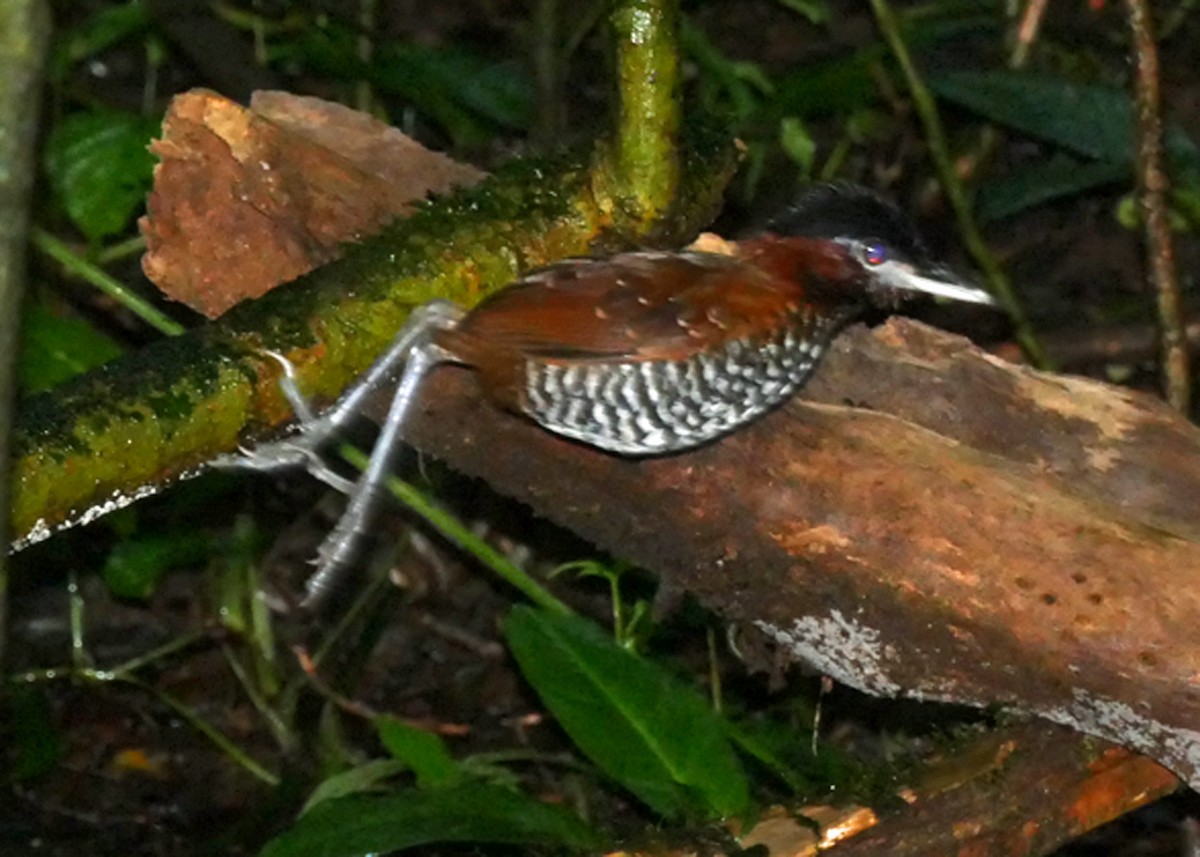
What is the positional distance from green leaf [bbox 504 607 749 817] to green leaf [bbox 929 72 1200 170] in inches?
108

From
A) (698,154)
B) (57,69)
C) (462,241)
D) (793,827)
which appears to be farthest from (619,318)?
(57,69)

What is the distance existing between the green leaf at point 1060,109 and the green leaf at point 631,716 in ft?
9.01

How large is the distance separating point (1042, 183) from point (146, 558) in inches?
119

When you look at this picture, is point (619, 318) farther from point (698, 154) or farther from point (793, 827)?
point (793, 827)

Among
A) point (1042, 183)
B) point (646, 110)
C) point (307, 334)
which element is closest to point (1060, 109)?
point (1042, 183)

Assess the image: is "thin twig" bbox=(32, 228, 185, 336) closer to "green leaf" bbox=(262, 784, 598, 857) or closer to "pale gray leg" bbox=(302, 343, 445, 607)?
"pale gray leg" bbox=(302, 343, 445, 607)

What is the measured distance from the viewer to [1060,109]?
538 centimetres

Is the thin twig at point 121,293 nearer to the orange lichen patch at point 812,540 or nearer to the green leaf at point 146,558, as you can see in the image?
the green leaf at point 146,558

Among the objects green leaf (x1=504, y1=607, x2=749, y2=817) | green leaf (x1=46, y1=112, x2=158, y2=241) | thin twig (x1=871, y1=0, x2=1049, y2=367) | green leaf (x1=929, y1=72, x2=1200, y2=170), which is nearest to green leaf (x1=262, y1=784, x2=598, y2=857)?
green leaf (x1=504, y1=607, x2=749, y2=817)

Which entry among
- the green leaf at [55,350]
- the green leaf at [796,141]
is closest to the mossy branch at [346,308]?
the green leaf at [55,350]

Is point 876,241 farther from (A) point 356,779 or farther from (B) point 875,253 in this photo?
(A) point 356,779

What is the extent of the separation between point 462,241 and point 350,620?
1.77 metres

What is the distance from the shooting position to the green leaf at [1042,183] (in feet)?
17.4

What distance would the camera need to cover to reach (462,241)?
3.21 meters
